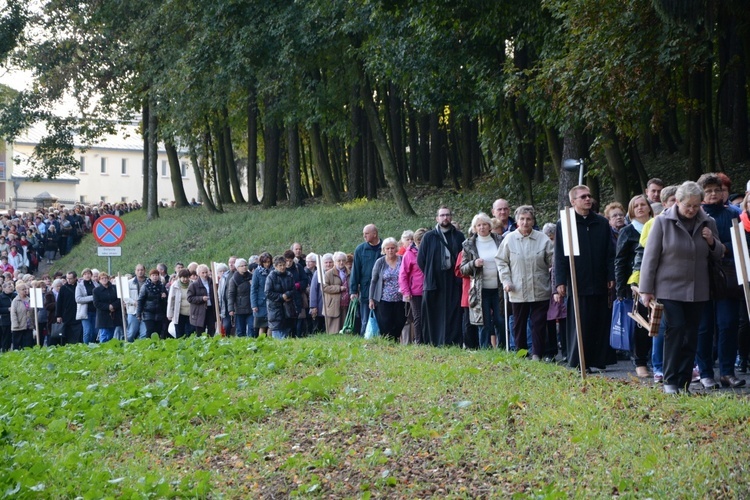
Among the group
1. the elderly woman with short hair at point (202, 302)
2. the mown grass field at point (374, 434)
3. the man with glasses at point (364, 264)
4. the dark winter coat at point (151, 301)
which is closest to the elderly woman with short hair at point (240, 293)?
the elderly woman with short hair at point (202, 302)

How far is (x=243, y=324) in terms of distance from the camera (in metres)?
21.4

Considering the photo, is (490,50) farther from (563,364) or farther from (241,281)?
(563,364)

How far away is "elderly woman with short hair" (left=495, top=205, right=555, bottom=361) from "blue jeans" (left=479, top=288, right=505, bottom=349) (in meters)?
1.12

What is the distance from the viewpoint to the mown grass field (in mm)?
7797

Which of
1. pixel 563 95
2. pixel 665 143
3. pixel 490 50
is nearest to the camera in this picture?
pixel 563 95

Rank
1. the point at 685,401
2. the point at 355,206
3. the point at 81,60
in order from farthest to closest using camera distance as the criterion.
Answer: the point at 81,60, the point at 355,206, the point at 685,401

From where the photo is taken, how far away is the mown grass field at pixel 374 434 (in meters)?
7.80

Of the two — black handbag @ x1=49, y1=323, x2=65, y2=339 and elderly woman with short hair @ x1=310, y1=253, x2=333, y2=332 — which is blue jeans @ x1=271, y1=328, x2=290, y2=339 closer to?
elderly woman with short hair @ x1=310, y1=253, x2=333, y2=332

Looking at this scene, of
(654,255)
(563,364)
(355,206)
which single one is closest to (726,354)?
(654,255)

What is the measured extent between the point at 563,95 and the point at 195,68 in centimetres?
1875

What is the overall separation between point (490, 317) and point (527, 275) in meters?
1.74

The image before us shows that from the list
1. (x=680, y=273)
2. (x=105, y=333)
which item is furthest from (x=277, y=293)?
(x=680, y=273)

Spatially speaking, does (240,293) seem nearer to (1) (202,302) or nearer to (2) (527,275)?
(1) (202,302)

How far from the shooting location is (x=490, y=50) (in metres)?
27.4
